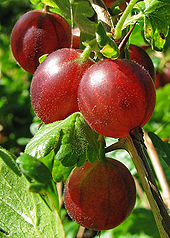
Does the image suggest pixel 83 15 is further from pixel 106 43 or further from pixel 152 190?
pixel 152 190

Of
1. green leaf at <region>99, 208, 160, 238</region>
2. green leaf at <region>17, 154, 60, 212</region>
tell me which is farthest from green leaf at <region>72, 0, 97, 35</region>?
green leaf at <region>99, 208, 160, 238</region>

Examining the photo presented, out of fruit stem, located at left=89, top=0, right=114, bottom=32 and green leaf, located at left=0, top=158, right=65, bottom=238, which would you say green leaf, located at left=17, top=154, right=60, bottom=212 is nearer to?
green leaf, located at left=0, top=158, right=65, bottom=238

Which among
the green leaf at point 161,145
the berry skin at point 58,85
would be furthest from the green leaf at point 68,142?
the green leaf at point 161,145

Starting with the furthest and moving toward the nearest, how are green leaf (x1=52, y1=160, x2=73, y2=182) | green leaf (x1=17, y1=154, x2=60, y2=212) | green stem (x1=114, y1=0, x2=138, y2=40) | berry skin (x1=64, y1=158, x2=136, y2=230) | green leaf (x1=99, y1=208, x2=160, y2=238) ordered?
1. green leaf (x1=99, y1=208, x2=160, y2=238)
2. green leaf (x1=52, y1=160, x2=73, y2=182)
3. berry skin (x1=64, y1=158, x2=136, y2=230)
4. green stem (x1=114, y1=0, x2=138, y2=40)
5. green leaf (x1=17, y1=154, x2=60, y2=212)

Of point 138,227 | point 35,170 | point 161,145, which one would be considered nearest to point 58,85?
point 35,170

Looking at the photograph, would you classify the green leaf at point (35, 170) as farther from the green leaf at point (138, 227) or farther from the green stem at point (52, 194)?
the green leaf at point (138, 227)

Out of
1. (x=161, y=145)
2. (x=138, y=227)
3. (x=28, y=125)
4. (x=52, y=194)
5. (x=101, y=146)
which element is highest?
(x=52, y=194)
